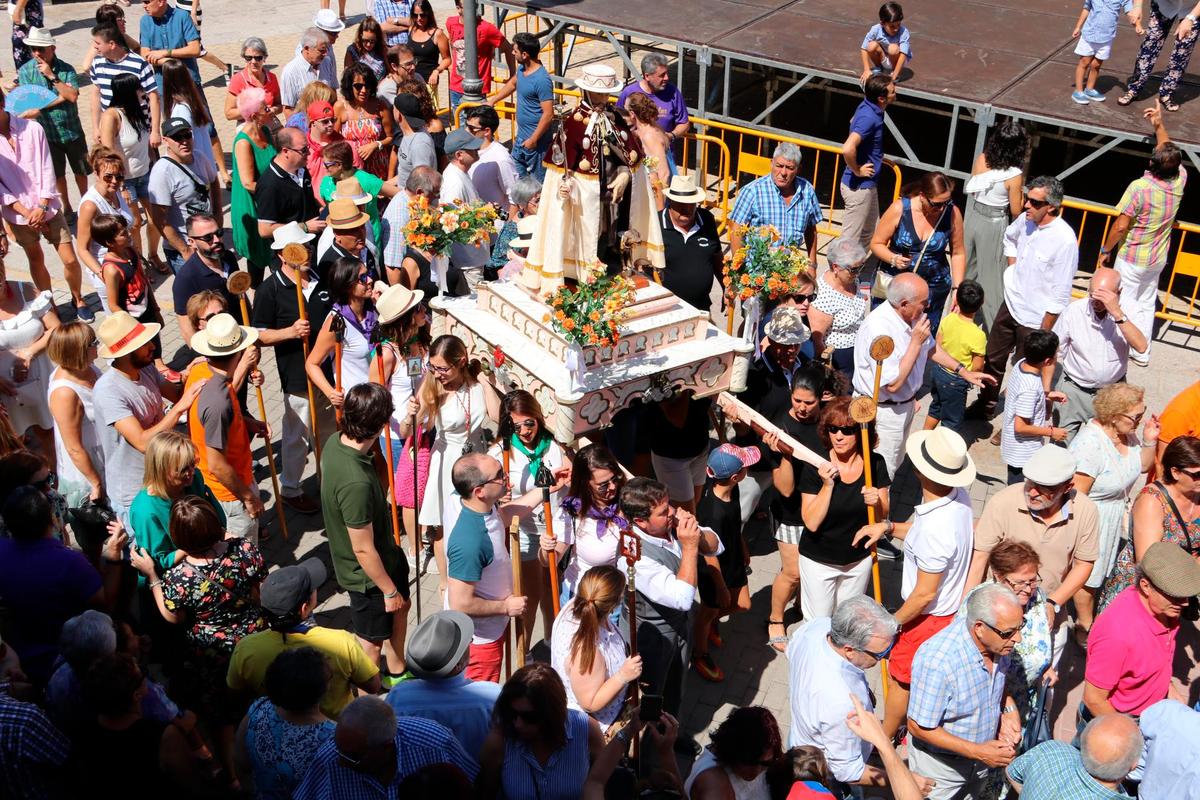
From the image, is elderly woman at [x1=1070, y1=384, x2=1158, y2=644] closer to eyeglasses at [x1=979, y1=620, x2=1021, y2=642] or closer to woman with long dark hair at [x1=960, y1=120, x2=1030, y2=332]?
eyeglasses at [x1=979, y1=620, x2=1021, y2=642]

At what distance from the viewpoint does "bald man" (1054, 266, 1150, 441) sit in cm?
747

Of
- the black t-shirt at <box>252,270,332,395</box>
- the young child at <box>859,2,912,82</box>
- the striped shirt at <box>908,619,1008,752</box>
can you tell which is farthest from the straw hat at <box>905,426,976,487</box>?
the young child at <box>859,2,912,82</box>

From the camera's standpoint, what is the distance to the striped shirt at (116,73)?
1062 centimetres

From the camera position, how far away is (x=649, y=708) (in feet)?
15.5

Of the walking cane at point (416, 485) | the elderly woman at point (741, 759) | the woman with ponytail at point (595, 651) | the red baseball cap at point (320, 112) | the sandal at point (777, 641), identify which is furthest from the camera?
the red baseball cap at point (320, 112)

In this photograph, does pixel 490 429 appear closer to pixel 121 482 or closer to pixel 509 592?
pixel 509 592

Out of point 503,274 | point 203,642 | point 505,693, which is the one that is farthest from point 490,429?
point 505,693

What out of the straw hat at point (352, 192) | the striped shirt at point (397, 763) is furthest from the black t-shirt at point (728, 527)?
the straw hat at point (352, 192)

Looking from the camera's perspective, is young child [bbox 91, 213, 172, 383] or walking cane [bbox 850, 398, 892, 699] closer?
walking cane [bbox 850, 398, 892, 699]

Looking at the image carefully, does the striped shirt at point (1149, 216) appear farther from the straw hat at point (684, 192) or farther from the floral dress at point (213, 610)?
the floral dress at point (213, 610)

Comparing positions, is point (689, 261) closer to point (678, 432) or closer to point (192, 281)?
point (678, 432)

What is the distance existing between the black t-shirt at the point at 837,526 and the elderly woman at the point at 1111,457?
4.03 feet

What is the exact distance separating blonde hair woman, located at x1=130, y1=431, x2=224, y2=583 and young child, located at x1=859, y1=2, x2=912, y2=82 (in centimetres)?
836

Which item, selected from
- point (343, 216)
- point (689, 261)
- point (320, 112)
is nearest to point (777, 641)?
point (689, 261)
